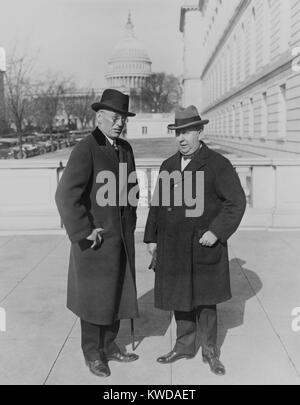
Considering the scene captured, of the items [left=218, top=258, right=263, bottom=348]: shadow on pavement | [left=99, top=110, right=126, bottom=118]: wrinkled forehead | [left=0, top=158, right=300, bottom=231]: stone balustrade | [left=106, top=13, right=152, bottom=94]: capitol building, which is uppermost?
[left=106, top=13, right=152, bottom=94]: capitol building

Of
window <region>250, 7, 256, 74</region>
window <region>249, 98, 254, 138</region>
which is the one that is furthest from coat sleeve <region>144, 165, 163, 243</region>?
window <region>250, 7, 256, 74</region>

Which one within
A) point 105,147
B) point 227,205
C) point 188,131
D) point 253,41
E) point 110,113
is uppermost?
point 253,41

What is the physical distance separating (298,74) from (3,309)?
14803mm

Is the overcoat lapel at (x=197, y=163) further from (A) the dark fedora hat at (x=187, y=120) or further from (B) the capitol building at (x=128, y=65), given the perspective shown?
(B) the capitol building at (x=128, y=65)

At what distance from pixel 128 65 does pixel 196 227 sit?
99.7 m

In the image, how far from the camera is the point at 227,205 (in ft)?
13.1

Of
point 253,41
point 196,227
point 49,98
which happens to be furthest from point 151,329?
point 49,98

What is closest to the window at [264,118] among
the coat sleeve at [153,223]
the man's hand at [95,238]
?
the coat sleeve at [153,223]

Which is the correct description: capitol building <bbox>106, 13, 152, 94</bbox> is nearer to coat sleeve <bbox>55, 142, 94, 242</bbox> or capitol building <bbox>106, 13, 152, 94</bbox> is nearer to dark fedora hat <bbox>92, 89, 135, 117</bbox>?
dark fedora hat <bbox>92, 89, 135, 117</bbox>

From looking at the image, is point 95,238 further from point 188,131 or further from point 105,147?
point 188,131

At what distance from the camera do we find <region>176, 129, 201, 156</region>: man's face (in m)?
4.00

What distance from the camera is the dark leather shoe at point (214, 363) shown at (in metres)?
3.99

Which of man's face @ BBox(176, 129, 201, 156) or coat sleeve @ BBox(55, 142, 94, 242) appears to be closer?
coat sleeve @ BBox(55, 142, 94, 242)

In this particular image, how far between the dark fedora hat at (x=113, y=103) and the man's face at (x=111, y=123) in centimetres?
4
